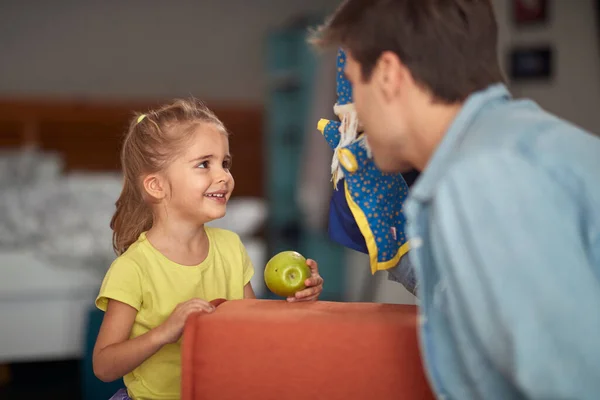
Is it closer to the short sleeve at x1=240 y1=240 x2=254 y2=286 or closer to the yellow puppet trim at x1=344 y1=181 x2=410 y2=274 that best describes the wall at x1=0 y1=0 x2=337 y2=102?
the short sleeve at x1=240 y1=240 x2=254 y2=286

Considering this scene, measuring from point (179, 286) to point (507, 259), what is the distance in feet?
2.30

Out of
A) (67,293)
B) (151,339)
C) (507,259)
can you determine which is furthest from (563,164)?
(67,293)

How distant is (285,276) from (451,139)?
1.44 ft

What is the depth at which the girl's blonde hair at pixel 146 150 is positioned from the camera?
139cm

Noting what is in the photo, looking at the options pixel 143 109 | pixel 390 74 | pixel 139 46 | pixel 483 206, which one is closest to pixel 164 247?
pixel 390 74

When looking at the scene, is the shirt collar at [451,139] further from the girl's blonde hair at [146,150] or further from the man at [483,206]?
the girl's blonde hair at [146,150]

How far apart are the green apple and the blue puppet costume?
0.43 feet

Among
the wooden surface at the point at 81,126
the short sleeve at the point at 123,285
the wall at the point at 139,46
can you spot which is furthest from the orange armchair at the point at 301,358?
the wall at the point at 139,46

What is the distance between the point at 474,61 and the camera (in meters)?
0.98

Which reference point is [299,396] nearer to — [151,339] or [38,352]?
[151,339]

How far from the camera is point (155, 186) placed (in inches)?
55.0

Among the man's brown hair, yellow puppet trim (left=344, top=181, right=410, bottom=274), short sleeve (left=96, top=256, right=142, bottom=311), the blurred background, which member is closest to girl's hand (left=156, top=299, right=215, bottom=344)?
short sleeve (left=96, top=256, right=142, bottom=311)

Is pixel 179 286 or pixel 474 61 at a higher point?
pixel 474 61

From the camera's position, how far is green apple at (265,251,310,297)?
4.11 ft
